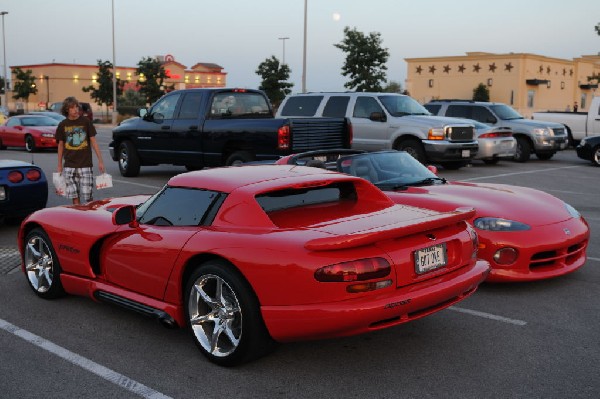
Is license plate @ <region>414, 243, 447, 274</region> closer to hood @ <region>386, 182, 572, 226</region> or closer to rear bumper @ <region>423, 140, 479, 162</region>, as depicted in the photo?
hood @ <region>386, 182, 572, 226</region>

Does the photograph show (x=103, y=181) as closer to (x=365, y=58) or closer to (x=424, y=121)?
(x=424, y=121)

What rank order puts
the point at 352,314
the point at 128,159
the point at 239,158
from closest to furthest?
the point at 352,314, the point at 239,158, the point at 128,159

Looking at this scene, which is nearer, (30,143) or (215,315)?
(215,315)

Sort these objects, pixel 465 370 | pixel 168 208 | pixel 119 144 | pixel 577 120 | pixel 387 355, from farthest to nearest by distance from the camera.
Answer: pixel 577 120 < pixel 119 144 < pixel 168 208 < pixel 387 355 < pixel 465 370

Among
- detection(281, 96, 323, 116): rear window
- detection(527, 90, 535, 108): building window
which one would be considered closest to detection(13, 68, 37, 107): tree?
detection(527, 90, 535, 108): building window

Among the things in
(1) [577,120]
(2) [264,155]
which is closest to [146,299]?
(2) [264,155]

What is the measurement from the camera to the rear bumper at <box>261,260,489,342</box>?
12.5ft

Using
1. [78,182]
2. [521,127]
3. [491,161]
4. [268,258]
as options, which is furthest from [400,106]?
[268,258]

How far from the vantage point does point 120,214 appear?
16.0 ft

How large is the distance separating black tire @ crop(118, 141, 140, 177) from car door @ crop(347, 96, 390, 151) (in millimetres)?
5323

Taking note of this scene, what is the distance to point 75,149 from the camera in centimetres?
845

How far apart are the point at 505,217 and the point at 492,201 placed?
40 centimetres

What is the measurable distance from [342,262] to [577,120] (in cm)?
2166

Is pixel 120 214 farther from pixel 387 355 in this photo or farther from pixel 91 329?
pixel 387 355
